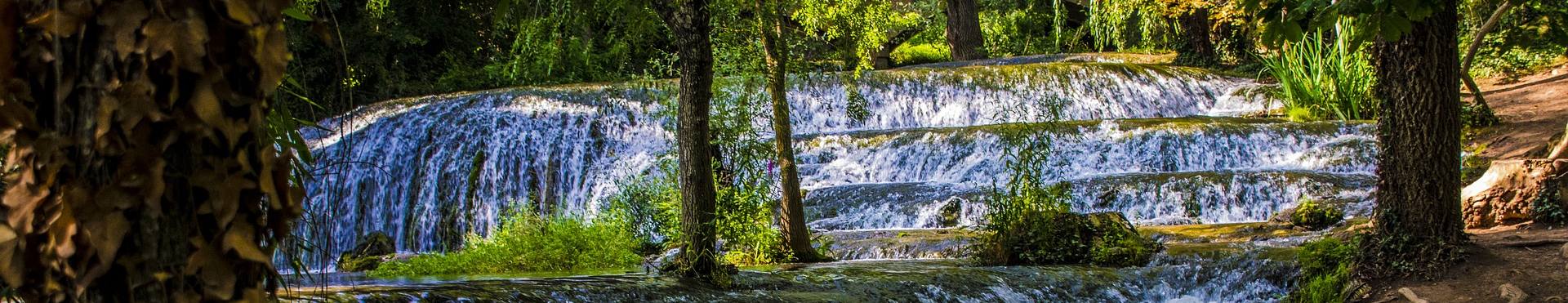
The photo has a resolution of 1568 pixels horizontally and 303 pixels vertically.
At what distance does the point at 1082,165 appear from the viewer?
1294cm

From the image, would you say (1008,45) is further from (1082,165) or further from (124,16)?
(124,16)

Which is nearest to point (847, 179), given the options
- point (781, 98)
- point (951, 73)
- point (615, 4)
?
point (951, 73)

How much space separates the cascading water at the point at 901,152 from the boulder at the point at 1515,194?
2.55 metres

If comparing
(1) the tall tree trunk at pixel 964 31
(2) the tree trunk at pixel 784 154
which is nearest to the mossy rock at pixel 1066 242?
(2) the tree trunk at pixel 784 154

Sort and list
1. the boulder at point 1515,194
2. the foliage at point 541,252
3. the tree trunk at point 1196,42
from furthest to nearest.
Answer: the tree trunk at point 1196,42
the foliage at point 541,252
the boulder at point 1515,194

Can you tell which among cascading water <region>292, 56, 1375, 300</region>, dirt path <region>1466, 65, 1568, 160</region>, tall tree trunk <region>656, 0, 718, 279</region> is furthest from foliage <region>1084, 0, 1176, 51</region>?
tall tree trunk <region>656, 0, 718, 279</region>

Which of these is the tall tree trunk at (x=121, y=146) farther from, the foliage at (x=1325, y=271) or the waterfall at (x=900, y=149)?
the waterfall at (x=900, y=149)

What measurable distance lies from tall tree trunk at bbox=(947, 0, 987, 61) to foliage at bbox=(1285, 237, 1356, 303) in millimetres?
16723

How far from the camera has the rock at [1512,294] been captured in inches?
220

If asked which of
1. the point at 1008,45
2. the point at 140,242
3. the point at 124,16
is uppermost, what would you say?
the point at 1008,45

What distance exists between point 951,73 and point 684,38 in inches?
421

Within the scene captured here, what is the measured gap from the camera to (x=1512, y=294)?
5.64 metres

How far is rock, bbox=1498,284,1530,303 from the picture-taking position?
220 inches

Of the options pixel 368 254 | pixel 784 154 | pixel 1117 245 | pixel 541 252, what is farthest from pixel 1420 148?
pixel 368 254
